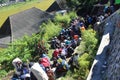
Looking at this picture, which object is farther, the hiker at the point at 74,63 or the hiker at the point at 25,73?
the hiker at the point at 74,63

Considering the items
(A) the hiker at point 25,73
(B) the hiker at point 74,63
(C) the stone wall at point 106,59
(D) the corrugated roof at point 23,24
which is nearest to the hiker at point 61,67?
(B) the hiker at point 74,63

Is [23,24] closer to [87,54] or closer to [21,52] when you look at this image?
[21,52]

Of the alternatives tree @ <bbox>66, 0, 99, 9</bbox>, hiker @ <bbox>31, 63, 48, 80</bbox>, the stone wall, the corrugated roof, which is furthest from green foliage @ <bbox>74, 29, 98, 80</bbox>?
the corrugated roof

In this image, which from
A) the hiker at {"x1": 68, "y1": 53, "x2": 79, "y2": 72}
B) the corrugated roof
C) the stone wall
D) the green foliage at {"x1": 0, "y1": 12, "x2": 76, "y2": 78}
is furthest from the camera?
the corrugated roof

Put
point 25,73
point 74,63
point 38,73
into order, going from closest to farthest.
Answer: point 38,73
point 25,73
point 74,63

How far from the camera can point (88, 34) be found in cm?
1552

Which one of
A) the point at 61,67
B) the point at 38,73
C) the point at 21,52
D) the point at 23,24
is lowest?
the point at 23,24

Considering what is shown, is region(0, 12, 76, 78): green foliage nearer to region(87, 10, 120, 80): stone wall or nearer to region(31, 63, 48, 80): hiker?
region(87, 10, 120, 80): stone wall

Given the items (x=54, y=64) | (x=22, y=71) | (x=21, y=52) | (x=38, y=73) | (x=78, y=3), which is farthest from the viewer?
(x=78, y=3)

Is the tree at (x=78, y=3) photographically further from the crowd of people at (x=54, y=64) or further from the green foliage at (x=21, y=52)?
the crowd of people at (x=54, y=64)

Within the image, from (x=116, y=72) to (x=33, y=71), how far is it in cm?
375

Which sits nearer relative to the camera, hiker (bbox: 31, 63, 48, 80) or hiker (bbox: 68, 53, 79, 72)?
hiker (bbox: 31, 63, 48, 80)

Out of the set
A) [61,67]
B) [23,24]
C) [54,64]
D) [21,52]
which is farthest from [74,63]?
[23,24]

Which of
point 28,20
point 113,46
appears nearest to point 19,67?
point 113,46
